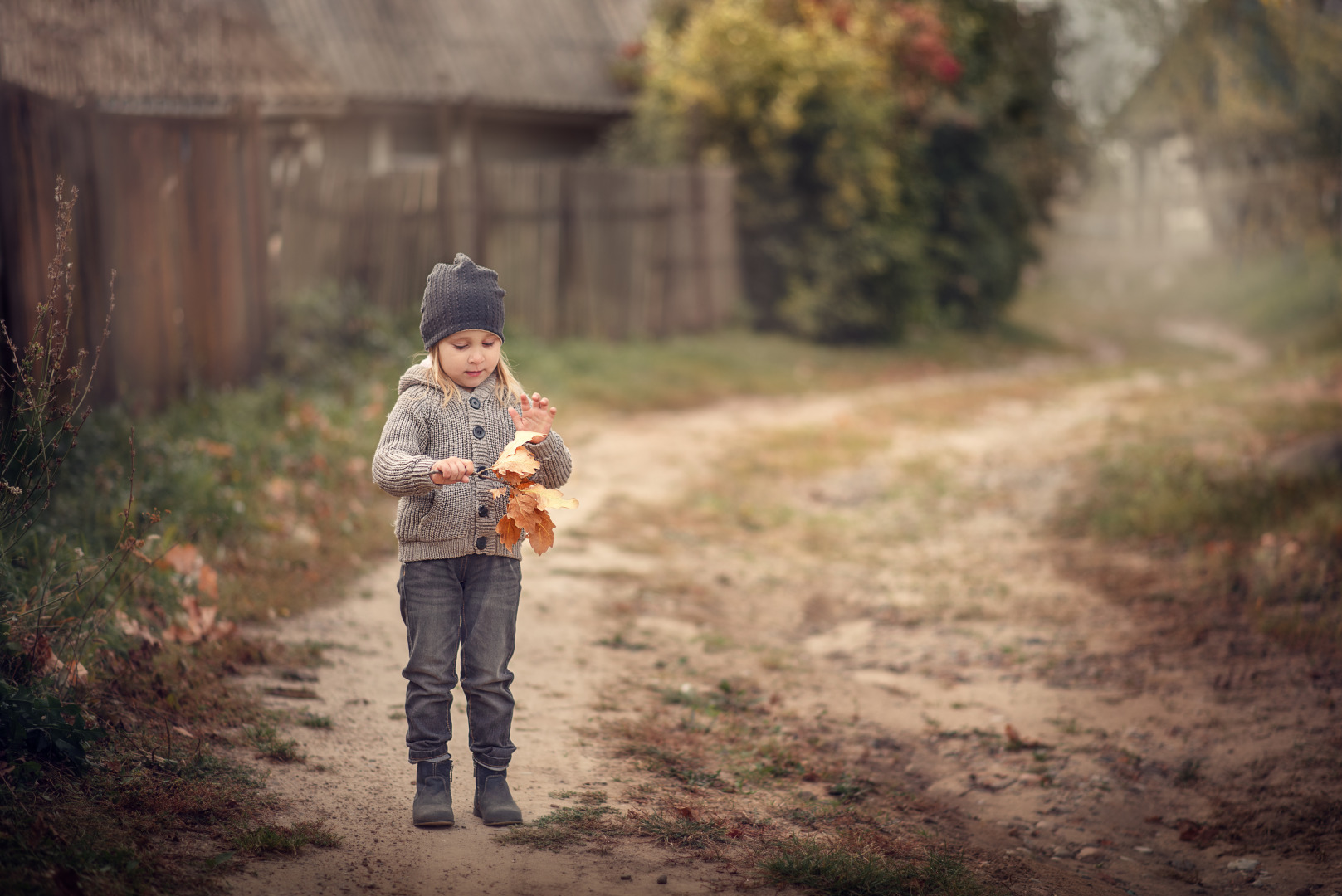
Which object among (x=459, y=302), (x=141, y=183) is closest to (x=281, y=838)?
(x=459, y=302)

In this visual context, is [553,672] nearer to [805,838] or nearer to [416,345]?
[805,838]

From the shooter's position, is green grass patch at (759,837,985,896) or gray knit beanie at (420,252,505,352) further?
gray knit beanie at (420,252,505,352)

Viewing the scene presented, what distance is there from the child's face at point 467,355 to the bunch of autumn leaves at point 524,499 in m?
0.22

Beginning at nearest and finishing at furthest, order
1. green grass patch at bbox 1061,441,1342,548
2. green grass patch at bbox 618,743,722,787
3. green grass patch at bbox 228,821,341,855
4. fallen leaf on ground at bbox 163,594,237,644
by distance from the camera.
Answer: green grass patch at bbox 228,821,341,855
green grass patch at bbox 618,743,722,787
fallen leaf on ground at bbox 163,594,237,644
green grass patch at bbox 1061,441,1342,548

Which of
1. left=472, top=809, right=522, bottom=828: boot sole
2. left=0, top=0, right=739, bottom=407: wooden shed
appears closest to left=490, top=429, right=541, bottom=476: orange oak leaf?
left=472, top=809, right=522, bottom=828: boot sole

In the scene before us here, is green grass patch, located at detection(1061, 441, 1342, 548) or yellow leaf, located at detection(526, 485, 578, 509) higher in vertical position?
yellow leaf, located at detection(526, 485, 578, 509)

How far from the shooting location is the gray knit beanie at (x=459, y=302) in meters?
3.14

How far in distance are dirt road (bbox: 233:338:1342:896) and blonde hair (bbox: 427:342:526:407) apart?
115 centimetres

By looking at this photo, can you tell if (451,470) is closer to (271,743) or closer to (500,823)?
(500,823)

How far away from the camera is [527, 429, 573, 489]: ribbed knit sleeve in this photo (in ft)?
10.5

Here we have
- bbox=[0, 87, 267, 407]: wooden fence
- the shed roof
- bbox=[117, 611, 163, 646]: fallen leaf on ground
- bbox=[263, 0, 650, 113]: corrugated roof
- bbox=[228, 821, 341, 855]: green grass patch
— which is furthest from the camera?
bbox=[263, 0, 650, 113]: corrugated roof

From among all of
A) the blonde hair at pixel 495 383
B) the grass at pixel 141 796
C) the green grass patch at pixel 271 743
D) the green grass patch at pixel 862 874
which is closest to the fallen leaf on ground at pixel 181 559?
the grass at pixel 141 796

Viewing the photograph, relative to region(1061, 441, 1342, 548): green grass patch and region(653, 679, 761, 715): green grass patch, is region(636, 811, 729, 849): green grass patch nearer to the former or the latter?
region(653, 679, 761, 715): green grass patch

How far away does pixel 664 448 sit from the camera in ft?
30.5
